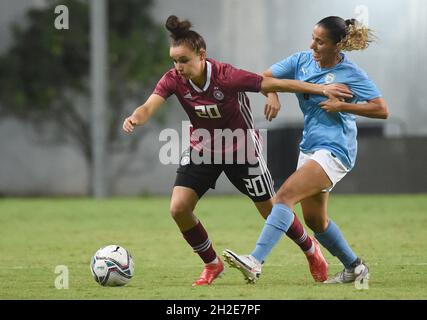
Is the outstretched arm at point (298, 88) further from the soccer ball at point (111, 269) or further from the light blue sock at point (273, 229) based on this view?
the soccer ball at point (111, 269)

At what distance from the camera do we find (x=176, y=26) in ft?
20.6

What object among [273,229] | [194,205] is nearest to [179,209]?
[194,205]

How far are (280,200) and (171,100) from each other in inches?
507

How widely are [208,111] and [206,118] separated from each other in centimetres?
7

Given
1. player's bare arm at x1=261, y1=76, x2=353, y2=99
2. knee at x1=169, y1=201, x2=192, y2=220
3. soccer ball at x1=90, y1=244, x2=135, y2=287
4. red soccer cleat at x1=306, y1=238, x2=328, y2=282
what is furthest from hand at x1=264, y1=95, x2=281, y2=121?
soccer ball at x1=90, y1=244, x2=135, y2=287

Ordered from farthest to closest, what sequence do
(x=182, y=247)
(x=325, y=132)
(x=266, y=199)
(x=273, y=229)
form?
(x=182, y=247)
(x=266, y=199)
(x=325, y=132)
(x=273, y=229)

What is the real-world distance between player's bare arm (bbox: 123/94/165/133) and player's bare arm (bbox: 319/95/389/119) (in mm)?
1095

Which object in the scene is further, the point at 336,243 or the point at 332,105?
the point at 336,243

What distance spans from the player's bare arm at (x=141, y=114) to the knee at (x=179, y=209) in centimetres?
57

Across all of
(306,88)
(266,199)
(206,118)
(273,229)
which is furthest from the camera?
(266,199)

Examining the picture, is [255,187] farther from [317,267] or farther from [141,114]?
[141,114]

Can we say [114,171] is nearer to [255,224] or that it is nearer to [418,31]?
[418,31]

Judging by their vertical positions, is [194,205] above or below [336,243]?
above

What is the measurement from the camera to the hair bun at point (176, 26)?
6242 mm
